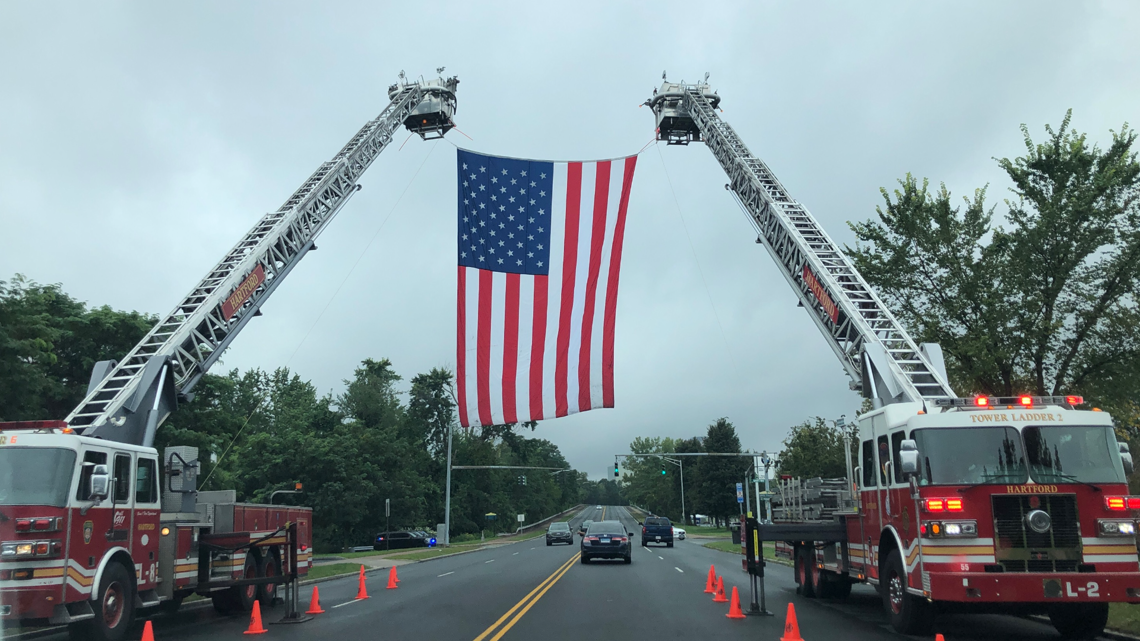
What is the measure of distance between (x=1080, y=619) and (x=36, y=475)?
15875 mm

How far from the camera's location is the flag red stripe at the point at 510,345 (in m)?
17.2

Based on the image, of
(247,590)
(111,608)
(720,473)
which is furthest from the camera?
(720,473)

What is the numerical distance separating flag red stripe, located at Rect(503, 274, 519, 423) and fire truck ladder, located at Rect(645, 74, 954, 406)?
7.54 meters

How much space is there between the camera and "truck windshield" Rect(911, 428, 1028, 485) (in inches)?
453

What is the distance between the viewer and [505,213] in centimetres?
1842

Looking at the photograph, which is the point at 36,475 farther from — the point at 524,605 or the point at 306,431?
the point at 306,431

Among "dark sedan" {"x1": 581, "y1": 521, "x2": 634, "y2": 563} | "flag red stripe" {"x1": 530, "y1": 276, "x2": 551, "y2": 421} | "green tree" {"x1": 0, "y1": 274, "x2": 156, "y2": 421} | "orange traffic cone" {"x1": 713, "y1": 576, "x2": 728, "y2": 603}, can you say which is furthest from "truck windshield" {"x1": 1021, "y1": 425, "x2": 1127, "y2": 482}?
"green tree" {"x1": 0, "y1": 274, "x2": 156, "y2": 421}

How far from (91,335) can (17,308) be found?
11803 mm

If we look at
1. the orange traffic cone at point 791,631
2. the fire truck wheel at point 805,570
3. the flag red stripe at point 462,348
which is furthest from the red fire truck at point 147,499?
the fire truck wheel at point 805,570

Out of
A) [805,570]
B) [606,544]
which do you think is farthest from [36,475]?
[606,544]

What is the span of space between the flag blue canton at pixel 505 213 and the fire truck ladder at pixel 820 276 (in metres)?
7.02

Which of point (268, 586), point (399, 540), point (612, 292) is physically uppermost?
point (612, 292)

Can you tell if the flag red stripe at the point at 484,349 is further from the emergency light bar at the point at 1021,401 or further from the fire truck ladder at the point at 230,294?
the emergency light bar at the point at 1021,401

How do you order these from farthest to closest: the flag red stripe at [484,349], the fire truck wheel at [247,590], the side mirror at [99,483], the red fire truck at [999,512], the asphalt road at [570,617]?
1. the flag red stripe at [484,349]
2. the fire truck wheel at [247,590]
3. the asphalt road at [570,617]
4. the side mirror at [99,483]
5. the red fire truck at [999,512]
